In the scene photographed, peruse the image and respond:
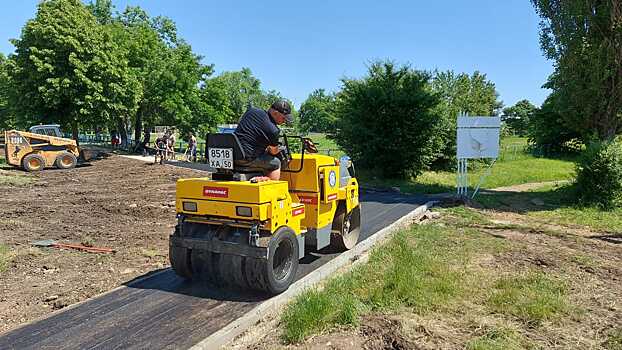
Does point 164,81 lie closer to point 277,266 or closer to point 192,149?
point 192,149

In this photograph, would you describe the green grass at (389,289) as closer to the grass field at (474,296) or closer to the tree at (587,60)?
the grass field at (474,296)

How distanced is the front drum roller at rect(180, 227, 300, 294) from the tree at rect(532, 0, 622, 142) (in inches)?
597

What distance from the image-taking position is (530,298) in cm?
539

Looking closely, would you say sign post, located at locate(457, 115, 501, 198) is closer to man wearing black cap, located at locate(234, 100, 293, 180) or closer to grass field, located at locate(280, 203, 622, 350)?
grass field, located at locate(280, 203, 622, 350)

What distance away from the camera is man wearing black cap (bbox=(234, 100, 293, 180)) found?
547 centimetres

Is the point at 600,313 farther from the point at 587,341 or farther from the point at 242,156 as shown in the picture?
the point at 242,156

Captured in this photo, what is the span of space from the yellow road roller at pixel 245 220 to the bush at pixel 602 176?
11.6 meters

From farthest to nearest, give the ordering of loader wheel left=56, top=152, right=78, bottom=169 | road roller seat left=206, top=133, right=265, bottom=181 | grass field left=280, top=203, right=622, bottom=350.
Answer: loader wheel left=56, top=152, right=78, bottom=169, road roller seat left=206, top=133, right=265, bottom=181, grass field left=280, top=203, right=622, bottom=350

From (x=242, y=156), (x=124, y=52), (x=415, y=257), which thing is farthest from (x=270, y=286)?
(x=124, y=52)

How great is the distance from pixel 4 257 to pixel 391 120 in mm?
15707

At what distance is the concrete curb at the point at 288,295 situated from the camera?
427 centimetres

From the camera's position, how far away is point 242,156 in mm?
5355

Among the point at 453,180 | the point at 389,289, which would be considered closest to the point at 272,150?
the point at 389,289

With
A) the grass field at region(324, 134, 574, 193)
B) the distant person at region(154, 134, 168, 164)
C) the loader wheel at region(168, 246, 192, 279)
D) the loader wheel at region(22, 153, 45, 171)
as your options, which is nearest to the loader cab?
the loader wheel at region(22, 153, 45, 171)
